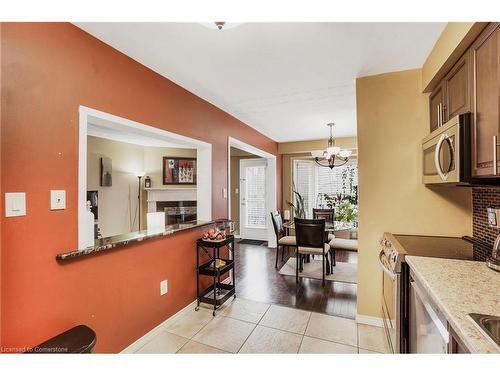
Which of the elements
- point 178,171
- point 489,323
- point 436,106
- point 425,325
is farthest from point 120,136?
point 489,323

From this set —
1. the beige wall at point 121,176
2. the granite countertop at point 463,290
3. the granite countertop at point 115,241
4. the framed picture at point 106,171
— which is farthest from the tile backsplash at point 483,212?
the framed picture at point 106,171

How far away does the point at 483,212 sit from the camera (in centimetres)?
174

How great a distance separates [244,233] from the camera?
6.08 m

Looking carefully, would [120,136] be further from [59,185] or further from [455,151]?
[455,151]

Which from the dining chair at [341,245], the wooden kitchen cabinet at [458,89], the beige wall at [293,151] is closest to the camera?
the wooden kitchen cabinet at [458,89]

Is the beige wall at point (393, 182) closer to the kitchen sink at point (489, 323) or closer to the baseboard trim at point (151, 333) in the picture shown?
the kitchen sink at point (489, 323)

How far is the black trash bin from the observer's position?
1.21 meters

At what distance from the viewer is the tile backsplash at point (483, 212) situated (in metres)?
1.60

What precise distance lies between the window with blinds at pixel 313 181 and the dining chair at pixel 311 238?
247cm

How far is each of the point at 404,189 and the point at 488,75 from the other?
115 cm

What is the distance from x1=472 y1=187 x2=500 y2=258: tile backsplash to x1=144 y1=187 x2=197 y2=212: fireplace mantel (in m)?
4.51

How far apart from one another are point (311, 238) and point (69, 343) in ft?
8.71
